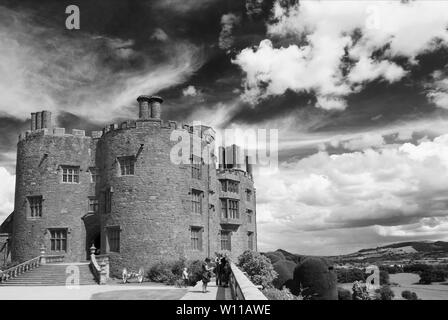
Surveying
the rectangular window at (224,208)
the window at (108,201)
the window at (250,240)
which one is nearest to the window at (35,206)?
the window at (108,201)

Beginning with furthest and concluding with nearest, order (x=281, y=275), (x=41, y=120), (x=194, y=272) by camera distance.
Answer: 1. (x=281, y=275)
2. (x=41, y=120)
3. (x=194, y=272)

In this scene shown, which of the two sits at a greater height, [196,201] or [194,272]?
[196,201]

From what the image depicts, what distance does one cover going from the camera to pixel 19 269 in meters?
30.0

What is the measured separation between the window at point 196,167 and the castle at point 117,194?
3.1 inches

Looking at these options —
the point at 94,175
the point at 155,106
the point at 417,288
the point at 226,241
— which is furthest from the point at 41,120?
the point at 417,288

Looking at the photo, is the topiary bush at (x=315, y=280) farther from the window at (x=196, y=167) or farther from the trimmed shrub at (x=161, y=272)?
the window at (x=196, y=167)

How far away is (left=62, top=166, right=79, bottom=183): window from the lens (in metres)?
36.6

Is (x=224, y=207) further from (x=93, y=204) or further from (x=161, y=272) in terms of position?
(x=161, y=272)

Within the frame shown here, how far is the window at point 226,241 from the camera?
42.2m

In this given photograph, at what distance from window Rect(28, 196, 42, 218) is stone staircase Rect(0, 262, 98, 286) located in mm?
5814

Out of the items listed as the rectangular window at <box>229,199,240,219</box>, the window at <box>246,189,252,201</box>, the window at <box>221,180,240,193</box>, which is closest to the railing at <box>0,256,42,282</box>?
the window at <box>221,180,240,193</box>

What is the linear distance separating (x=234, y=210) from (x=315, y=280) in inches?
480

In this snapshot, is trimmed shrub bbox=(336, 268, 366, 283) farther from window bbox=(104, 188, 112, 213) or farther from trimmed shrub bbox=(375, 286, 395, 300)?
window bbox=(104, 188, 112, 213)

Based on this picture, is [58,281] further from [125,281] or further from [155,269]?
[155,269]
